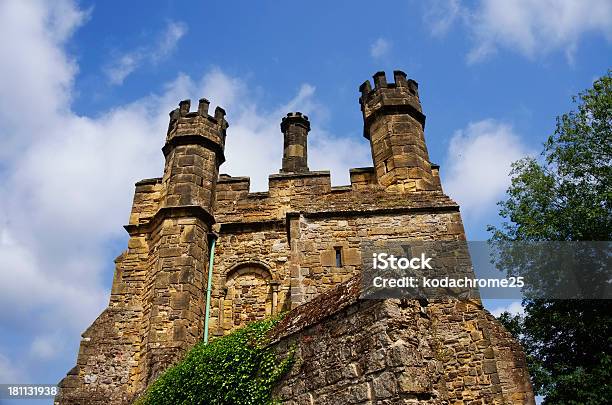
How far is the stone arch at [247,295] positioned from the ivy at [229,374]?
9.80 feet

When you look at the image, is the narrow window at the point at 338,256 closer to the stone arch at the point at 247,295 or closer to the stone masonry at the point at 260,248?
the stone masonry at the point at 260,248

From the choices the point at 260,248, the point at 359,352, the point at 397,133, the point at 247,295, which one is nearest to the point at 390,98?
the point at 397,133

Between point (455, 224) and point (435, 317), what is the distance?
2.18m

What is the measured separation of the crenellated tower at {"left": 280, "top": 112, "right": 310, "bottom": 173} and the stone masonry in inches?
84.3

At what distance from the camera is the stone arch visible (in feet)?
34.2

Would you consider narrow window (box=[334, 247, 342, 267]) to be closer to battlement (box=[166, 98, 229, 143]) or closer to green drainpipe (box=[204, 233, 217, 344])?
green drainpipe (box=[204, 233, 217, 344])

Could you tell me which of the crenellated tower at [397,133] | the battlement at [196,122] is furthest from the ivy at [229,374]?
the battlement at [196,122]

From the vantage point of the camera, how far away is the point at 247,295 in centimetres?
1072

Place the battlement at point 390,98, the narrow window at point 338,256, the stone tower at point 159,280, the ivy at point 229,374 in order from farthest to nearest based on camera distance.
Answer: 1. the battlement at point 390,98
2. the narrow window at point 338,256
3. the stone tower at point 159,280
4. the ivy at point 229,374

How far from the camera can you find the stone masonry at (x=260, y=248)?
8727 mm

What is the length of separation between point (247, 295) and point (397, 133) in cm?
520

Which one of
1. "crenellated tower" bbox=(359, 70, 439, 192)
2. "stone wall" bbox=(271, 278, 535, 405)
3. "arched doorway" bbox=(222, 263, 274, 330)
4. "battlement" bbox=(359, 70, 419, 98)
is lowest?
"stone wall" bbox=(271, 278, 535, 405)

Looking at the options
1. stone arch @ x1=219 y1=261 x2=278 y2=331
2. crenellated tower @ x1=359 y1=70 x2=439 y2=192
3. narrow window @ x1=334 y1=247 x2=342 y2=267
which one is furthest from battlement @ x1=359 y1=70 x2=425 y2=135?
stone arch @ x1=219 y1=261 x2=278 y2=331

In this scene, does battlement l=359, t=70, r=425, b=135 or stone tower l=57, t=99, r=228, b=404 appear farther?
battlement l=359, t=70, r=425, b=135
